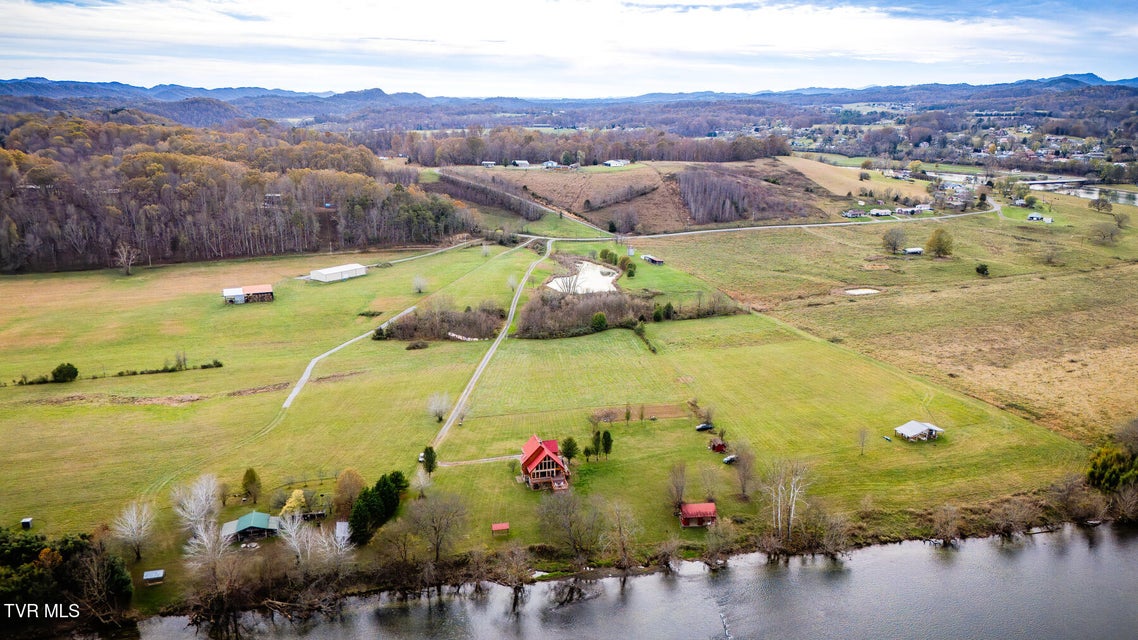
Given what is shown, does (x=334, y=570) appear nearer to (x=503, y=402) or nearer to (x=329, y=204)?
(x=503, y=402)

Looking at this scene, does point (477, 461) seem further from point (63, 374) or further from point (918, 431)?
point (63, 374)

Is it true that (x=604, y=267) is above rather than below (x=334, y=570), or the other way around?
above

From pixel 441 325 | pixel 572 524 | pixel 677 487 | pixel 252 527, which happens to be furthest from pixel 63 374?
pixel 677 487

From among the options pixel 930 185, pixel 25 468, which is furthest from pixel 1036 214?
pixel 25 468

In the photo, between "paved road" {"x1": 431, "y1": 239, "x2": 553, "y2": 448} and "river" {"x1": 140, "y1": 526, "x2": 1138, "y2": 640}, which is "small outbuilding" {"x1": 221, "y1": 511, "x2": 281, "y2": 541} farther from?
"paved road" {"x1": 431, "y1": 239, "x2": 553, "y2": 448}

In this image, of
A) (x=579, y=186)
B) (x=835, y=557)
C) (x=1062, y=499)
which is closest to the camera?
(x=835, y=557)

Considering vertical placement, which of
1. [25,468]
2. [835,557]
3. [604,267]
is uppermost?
[604,267]

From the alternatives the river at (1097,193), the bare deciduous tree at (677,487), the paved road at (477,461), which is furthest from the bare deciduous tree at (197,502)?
the river at (1097,193)
